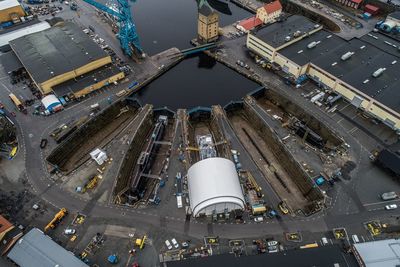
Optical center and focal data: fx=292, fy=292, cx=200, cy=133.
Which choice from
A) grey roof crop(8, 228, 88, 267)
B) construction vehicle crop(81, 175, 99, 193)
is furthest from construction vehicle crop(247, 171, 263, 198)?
grey roof crop(8, 228, 88, 267)

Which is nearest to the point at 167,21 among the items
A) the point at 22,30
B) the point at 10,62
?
the point at 22,30

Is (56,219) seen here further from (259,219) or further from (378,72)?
(378,72)

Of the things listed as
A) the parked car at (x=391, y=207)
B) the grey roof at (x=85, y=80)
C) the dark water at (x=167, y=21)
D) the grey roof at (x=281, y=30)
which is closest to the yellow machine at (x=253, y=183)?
the parked car at (x=391, y=207)

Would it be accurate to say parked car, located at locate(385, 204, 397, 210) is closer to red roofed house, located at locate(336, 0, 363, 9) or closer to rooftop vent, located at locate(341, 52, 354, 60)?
rooftop vent, located at locate(341, 52, 354, 60)

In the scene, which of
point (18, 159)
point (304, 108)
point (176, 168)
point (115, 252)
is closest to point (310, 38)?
point (304, 108)

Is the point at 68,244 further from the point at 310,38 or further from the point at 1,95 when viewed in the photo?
the point at 310,38

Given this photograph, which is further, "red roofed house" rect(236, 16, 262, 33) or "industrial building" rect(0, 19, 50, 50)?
"red roofed house" rect(236, 16, 262, 33)

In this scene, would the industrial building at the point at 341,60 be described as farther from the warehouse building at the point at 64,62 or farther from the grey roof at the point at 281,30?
the warehouse building at the point at 64,62
